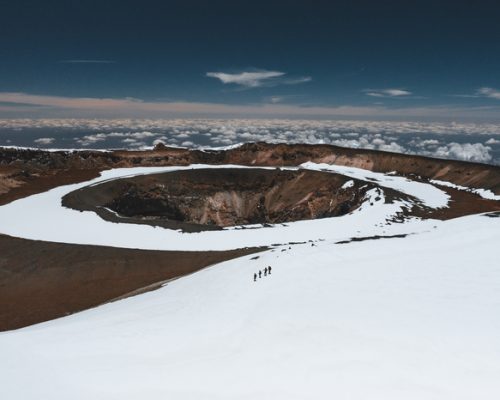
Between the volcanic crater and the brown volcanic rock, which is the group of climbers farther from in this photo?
the brown volcanic rock

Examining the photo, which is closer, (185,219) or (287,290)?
(287,290)

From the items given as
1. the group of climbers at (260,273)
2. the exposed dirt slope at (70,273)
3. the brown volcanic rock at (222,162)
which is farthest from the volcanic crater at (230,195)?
the group of climbers at (260,273)

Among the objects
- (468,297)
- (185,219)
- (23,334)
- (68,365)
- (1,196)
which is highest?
(468,297)

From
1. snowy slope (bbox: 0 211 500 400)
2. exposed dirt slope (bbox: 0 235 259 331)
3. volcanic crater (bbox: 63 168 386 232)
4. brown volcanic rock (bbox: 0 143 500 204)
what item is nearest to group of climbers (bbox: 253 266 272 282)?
snowy slope (bbox: 0 211 500 400)

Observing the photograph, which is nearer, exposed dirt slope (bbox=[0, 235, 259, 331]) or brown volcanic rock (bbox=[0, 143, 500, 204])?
exposed dirt slope (bbox=[0, 235, 259, 331])

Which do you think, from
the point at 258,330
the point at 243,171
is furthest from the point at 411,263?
the point at 243,171

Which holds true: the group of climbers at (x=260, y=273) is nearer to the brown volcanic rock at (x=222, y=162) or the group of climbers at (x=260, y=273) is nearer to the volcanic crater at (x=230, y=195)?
the volcanic crater at (x=230, y=195)

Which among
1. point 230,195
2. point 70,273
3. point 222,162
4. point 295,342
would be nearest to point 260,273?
point 295,342

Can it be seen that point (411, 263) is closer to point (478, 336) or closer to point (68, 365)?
point (478, 336)

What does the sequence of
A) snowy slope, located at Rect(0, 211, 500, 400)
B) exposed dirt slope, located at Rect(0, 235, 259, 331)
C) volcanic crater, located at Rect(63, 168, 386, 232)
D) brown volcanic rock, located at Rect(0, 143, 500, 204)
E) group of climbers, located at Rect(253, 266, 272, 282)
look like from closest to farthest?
1. snowy slope, located at Rect(0, 211, 500, 400)
2. group of climbers, located at Rect(253, 266, 272, 282)
3. exposed dirt slope, located at Rect(0, 235, 259, 331)
4. volcanic crater, located at Rect(63, 168, 386, 232)
5. brown volcanic rock, located at Rect(0, 143, 500, 204)
